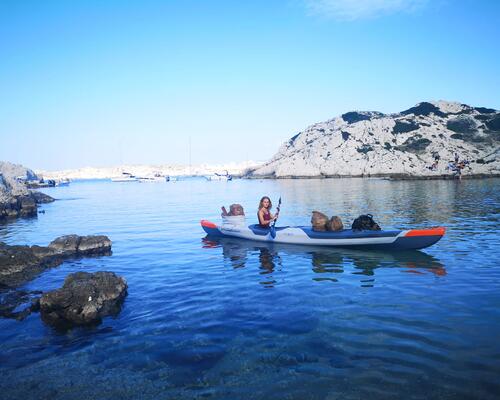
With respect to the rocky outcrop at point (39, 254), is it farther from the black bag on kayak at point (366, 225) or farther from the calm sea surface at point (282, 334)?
the black bag on kayak at point (366, 225)

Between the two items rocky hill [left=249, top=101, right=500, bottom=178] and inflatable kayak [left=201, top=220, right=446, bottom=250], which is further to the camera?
rocky hill [left=249, top=101, right=500, bottom=178]

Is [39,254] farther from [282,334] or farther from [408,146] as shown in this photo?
[408,146]

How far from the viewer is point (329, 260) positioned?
47.9 ft

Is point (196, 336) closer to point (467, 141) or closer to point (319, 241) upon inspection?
point (319, 241)

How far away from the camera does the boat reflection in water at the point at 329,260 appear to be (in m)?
12.7

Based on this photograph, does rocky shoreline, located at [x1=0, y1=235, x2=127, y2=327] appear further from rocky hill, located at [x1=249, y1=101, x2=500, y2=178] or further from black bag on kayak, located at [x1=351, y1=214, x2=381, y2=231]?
rocky hill, located at [x1=249, y1=101, x2=500, y2=178]

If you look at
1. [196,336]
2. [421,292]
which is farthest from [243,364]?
[421,292]

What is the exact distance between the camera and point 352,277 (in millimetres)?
12117

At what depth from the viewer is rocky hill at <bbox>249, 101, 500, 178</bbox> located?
90.0 metres

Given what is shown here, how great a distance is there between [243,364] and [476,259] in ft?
35.7

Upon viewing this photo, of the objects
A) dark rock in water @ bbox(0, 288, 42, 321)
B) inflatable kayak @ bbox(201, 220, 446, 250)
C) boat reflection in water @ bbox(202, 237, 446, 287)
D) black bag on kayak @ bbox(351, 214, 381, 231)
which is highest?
black bag on kayak @ bbox(351, 214, 381, 231)

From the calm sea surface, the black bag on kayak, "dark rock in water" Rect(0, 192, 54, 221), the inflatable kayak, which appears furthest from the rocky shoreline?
"dark rock in water" Rect(0, 192, 54, 221)

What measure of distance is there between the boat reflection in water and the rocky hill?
6718 centimetres

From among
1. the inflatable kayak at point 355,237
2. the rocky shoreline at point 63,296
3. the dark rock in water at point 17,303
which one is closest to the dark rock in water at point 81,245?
the rocky shoreline at point 63,296
